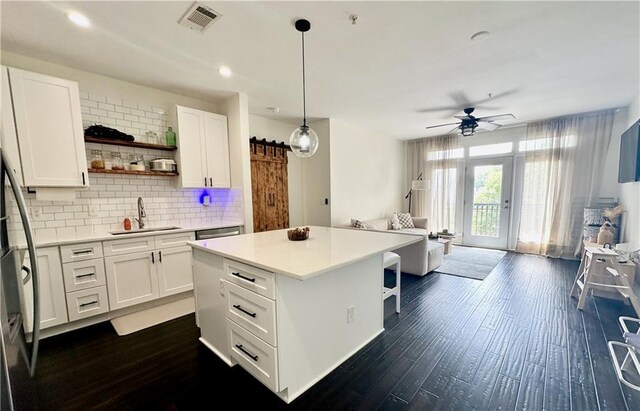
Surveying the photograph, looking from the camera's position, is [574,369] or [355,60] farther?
[355,60]

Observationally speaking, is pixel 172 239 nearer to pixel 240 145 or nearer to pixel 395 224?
pixel 240 145

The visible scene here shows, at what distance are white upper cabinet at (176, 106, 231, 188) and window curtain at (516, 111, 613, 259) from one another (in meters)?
5.72

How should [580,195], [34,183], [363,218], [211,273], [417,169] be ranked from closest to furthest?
1. [211,273]
2. [34,183]
3. [580,195]
4. [363,218]
5. [417,169]

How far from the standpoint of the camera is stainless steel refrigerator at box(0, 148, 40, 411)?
886 millimetres

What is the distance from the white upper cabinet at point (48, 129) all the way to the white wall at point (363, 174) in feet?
11.1

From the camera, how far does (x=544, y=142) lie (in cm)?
486

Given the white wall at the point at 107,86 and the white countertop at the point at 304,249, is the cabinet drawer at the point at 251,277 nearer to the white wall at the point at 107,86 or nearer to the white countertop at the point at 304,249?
the white countertop at the point at 304,249

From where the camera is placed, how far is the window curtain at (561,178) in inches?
173

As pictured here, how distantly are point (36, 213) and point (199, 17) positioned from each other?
8.09 feet

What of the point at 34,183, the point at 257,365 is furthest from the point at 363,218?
the point at 34,183

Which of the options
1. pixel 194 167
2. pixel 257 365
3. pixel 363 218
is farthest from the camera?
pixel 363 218

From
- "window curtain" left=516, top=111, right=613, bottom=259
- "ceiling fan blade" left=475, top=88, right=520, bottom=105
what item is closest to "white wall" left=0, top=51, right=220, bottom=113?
"ceiling fan blade" left=475, top=88, right=520, bottom=105

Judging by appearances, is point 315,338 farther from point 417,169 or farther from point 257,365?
point 417,169

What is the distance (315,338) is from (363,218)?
13.0 ft
